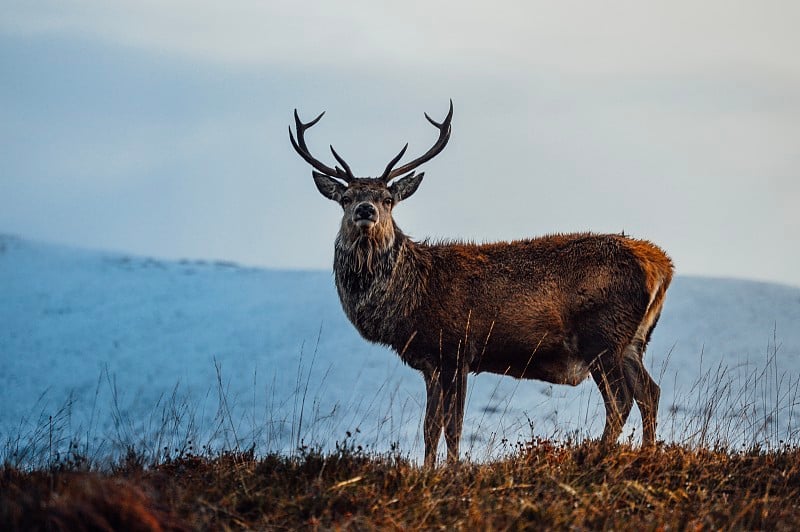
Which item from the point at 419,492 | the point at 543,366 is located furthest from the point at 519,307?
the point at 419,492

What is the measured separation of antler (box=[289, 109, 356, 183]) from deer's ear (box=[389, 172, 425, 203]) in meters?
0.39

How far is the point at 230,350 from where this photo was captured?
34.1m

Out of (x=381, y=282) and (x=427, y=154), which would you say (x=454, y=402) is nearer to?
Answer: (x=381, y=282)

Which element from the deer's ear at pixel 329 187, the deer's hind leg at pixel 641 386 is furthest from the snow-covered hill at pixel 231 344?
the deer's ear at pixel 329 187

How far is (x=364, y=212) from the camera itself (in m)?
9.09

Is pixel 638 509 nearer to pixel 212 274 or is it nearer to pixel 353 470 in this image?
pixel 353 470

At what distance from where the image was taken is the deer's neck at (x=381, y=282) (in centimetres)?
912

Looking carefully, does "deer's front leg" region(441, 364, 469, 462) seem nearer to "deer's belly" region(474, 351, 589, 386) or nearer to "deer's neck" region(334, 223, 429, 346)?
"deer's belly" region(474, 351, 589, 386)

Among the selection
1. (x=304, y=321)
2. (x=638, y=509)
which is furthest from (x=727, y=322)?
(x=638, y=509)

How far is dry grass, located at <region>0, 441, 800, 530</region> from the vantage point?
5180 mm

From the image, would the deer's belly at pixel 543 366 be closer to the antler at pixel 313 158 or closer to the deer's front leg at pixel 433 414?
the deer's front leg at pixel 433 414

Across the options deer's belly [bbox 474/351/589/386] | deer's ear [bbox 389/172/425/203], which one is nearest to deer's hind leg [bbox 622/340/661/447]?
deer's belly [bbox 474/351/589/386]

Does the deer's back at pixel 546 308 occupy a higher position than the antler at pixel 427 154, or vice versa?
the antler at pixel 427 154

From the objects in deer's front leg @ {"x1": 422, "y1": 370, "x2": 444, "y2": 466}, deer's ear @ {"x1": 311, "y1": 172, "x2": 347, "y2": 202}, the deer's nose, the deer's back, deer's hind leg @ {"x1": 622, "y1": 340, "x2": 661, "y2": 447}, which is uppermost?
deer's ear @ {"x1": 311, "y1": 172, "x2": 347, "y2": 202}
